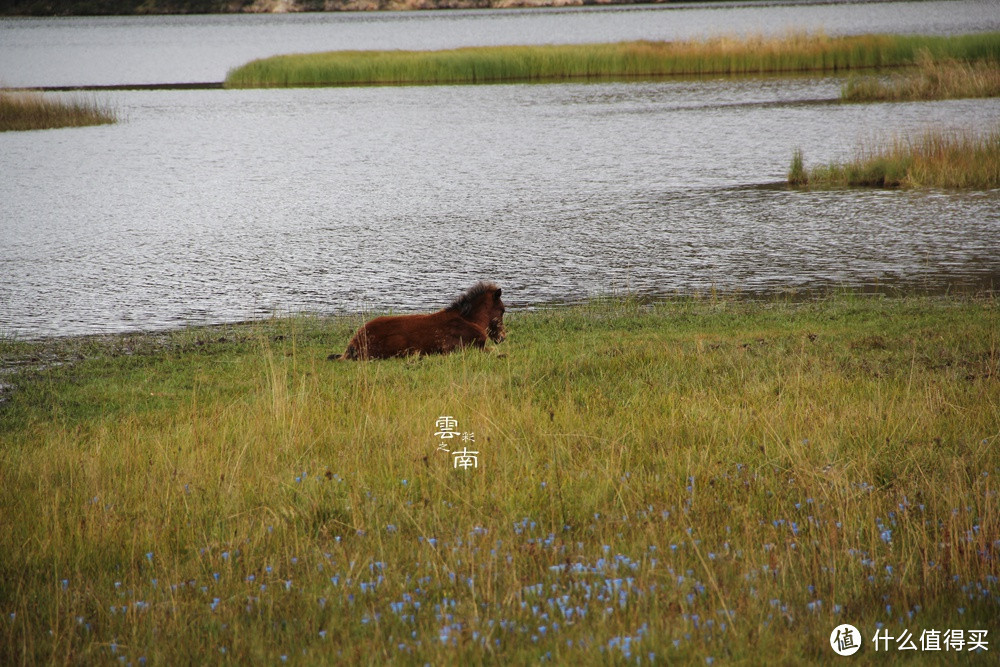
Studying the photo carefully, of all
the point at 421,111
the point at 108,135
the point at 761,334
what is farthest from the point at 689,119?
the point at 761,334

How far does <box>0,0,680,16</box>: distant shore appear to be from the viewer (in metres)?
173

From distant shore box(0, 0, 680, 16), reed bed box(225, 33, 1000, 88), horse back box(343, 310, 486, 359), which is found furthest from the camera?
distant shore box(0, 0, 680, 16)

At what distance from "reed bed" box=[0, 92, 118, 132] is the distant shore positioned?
481ft

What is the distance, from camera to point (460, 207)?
21031 mm

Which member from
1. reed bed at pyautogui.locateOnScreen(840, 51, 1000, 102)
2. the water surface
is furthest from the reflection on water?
the water surface

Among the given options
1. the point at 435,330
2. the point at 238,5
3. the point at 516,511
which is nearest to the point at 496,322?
the point at 435,330

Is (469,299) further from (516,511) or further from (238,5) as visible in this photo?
(238,5)

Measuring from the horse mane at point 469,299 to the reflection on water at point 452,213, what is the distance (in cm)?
342

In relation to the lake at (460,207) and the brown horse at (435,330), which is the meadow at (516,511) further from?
the lake at (460,207)

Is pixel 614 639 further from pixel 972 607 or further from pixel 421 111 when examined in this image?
pixel 421 111

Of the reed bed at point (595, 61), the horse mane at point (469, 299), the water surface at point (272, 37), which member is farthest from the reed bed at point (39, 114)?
the horse mane at point (469, 299)

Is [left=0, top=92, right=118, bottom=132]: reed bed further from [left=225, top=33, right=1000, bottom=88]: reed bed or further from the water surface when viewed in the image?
the water surface

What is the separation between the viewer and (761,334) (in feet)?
31.0

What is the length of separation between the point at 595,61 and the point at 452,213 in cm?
3225
